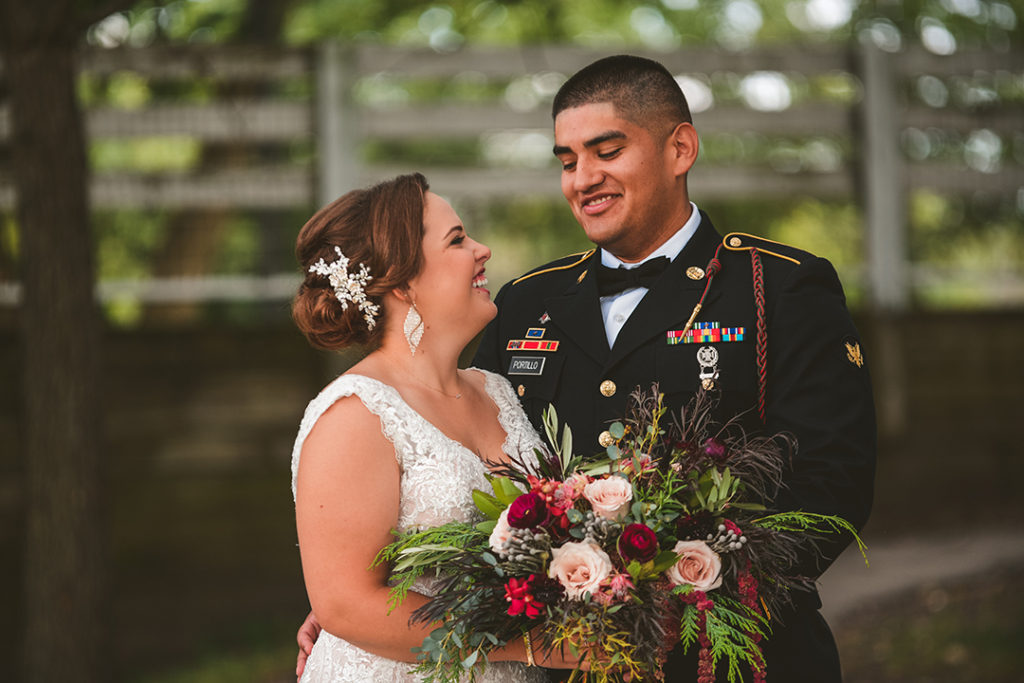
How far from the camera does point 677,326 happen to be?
2965 millimetres

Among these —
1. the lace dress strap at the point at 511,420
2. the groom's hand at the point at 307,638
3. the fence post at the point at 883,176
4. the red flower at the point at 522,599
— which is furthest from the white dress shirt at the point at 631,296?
the fence post at the point at 883,176

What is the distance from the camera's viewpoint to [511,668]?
279 centimetres

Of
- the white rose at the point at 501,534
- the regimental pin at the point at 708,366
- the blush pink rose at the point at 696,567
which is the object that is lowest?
the blush pink rose at the point at 696,567

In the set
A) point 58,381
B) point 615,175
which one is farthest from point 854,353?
point 58,381

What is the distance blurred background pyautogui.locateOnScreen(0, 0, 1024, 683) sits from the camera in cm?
543

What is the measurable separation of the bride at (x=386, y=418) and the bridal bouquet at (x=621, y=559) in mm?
140

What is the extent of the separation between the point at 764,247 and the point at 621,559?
4.16 ft

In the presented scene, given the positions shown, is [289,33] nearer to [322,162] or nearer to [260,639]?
[322,162]

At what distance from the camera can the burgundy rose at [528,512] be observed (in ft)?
7.23

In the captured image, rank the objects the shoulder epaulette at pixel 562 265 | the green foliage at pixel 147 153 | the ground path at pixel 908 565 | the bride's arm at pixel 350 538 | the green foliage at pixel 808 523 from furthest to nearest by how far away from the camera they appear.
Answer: the green foliage at pixel 147 153 < the ground path at pixel 908 565 < the shoulder epaulette at pixel 562 265 < the bride's arm at pixel 350 538 < the green foliage at pixel 808 523

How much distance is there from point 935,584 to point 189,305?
18.0 feet

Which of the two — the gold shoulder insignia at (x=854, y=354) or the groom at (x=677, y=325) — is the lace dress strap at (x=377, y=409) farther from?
the gold shoulder insignia at (x=854, y=354)

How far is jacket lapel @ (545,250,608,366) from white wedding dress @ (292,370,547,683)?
20.6 inches

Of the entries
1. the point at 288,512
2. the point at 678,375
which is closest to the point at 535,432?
the point at 678,375
